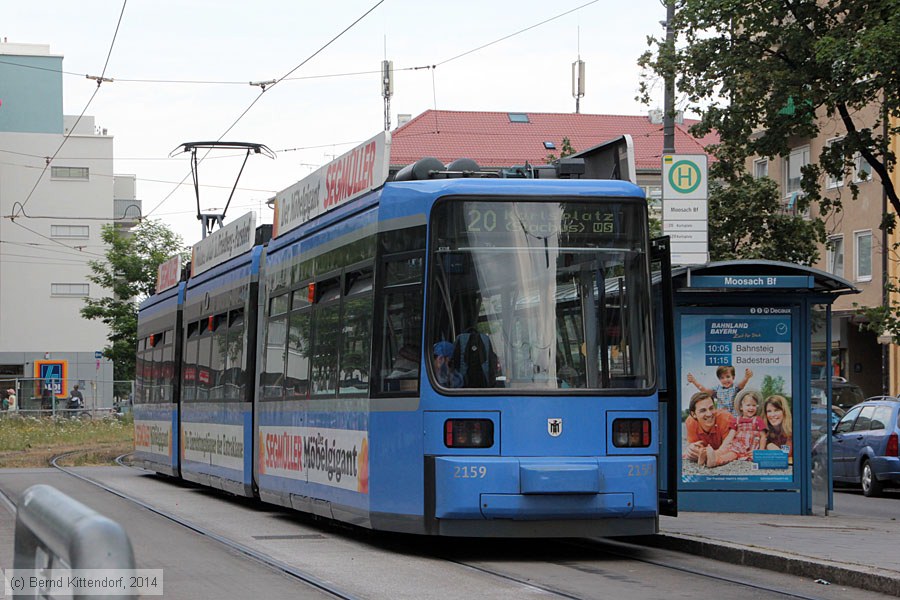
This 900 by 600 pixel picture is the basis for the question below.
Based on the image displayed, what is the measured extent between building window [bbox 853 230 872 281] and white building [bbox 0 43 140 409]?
4113cm

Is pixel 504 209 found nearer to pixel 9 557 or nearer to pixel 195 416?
pixel 9 557

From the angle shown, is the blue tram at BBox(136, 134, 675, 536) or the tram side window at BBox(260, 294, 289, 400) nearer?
the blue tram at BBox(136, 134, 675, 536)

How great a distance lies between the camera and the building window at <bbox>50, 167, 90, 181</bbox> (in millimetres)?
76375

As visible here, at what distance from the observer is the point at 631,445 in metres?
10.8

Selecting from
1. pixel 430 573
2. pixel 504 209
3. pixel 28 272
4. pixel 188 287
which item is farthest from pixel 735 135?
pixel 28 272

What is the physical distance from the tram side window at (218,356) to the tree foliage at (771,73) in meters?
9.98

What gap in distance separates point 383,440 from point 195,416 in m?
8.63

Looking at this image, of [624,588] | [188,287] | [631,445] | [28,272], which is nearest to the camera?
[624,588]

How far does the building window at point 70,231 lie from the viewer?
76.1 meters

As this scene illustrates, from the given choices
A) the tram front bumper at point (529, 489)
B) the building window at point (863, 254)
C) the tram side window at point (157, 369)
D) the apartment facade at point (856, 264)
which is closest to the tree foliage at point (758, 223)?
the apartment facade at point (856, 264)

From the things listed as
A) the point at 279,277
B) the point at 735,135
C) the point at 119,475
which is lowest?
the point at 119,475

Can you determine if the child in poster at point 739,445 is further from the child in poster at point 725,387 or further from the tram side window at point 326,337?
the tram side window at point 326,337

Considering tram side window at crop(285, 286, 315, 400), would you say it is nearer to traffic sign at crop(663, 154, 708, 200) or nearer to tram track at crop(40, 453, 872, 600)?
tram track at crop(40, 453, 872, 600)

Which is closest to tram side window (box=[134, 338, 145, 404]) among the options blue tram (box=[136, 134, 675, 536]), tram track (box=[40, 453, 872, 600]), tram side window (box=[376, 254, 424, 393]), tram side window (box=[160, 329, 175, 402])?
tram side window (box=[160, 329, 175, 402])
